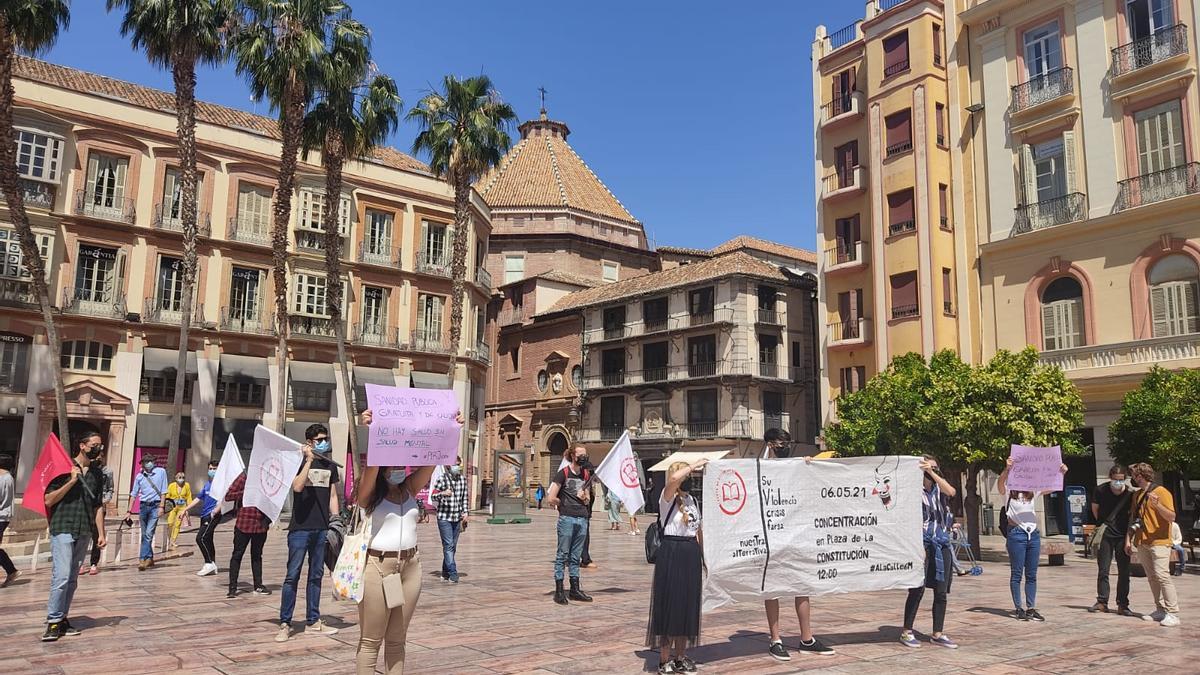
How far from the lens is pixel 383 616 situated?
5758 mm

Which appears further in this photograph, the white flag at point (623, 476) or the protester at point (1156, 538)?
the white flag at point (623, 476)

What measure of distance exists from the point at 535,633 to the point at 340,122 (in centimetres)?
2310

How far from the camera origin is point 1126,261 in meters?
26.8

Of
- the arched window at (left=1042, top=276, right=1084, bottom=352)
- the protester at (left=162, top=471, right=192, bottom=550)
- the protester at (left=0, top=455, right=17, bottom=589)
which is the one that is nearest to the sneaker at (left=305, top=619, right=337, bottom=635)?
the protester at (left=0, top=455, right=17, bottom=589)

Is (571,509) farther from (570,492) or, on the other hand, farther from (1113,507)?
(1113,507)

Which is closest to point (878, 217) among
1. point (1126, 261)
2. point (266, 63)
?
point (1126, 261)

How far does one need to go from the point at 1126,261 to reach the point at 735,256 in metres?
21.7

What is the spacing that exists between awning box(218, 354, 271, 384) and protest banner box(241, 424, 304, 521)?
26.9 meters

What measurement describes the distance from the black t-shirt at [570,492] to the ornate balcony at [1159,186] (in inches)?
898

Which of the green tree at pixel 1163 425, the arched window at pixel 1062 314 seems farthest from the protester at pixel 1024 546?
the arched window at pixel 1062 314

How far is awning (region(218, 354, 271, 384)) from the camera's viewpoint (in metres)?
35.0

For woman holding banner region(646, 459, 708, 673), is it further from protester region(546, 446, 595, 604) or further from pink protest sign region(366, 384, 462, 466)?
protester region(546, 446, 595, 604)

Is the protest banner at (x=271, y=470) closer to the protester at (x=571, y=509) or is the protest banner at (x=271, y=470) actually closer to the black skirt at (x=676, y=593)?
the protester at (x=571, y=509)

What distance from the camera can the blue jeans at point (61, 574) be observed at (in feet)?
28.1
